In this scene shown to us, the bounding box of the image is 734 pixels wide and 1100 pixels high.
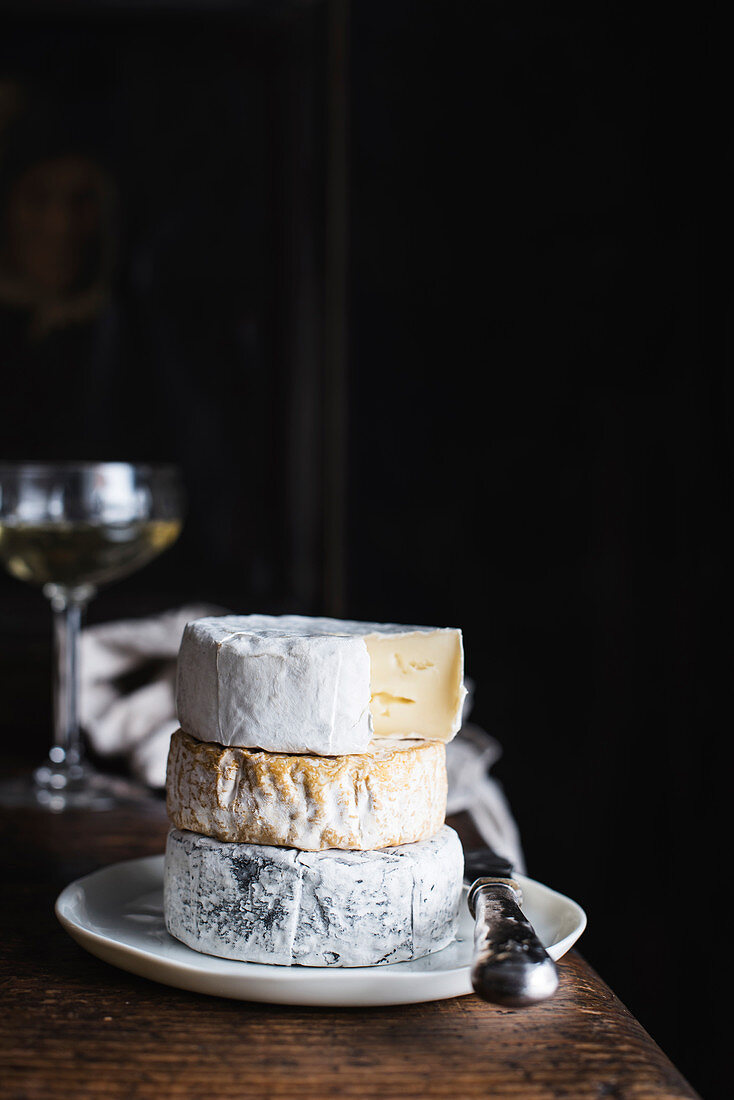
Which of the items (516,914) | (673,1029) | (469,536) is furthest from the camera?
(469,536)

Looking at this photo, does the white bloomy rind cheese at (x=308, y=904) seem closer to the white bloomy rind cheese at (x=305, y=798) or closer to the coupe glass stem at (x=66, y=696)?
the white bloomy rind cheese at (x=305, y=798)

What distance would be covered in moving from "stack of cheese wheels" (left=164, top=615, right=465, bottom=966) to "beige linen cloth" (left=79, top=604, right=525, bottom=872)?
0.41 metres

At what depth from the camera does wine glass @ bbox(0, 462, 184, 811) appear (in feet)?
3.66

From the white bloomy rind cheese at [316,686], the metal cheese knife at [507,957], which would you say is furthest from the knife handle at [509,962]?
the white bloomy rind cheese at [316,686]

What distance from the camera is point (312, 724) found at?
0.62m

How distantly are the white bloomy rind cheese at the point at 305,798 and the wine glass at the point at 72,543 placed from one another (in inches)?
19.2

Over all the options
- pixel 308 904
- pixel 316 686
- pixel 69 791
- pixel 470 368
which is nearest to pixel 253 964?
pixel 308 904

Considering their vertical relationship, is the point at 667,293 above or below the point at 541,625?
above

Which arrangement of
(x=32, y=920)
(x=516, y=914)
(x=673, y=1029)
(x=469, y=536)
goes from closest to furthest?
1. (x=516, y=914)
2. (x=32, y=920)
3. (x=673, y=1029)
4. (x=469, y=536)

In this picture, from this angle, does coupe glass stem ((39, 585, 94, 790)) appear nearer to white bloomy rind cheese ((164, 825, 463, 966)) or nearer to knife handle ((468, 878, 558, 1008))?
white bloomy rind cheese ((164, 825, 463, 966))

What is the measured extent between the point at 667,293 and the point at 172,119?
77 centimetres

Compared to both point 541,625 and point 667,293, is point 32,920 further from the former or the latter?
point 667,293

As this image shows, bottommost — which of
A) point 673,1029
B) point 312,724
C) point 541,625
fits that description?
point 673,1029

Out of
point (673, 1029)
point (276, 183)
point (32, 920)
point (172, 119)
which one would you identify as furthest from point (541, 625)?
point (32, 920)
